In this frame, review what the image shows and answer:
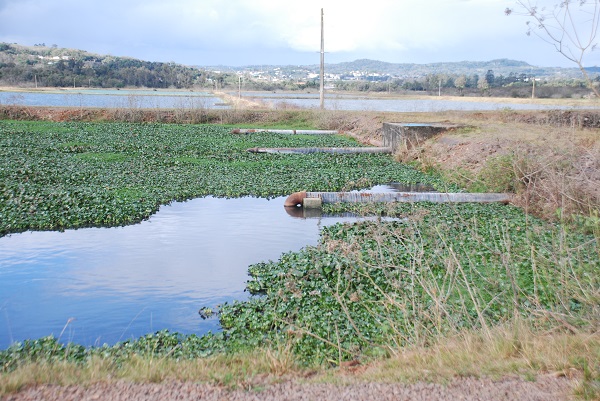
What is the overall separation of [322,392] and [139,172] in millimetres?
14093

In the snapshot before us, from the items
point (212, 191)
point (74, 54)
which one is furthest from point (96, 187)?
point (74, 54)

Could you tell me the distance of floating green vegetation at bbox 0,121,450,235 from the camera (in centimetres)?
1266

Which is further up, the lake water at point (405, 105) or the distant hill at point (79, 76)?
the distant hill at point (79, 76)

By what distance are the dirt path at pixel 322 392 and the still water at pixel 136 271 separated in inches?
75.2

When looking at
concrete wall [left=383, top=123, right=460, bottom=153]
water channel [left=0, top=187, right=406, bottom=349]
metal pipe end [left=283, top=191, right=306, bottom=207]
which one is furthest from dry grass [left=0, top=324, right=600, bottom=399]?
concrete wall [left=383, top=123, right=460, bottom=153]

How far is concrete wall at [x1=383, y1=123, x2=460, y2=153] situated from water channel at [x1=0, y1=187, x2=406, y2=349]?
986 centimetres

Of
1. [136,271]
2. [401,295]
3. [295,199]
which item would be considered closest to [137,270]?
[136,271]

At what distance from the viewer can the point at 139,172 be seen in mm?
17453

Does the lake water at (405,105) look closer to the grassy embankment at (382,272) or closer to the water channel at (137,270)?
the grassy embankment at (382,272)

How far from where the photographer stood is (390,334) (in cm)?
653

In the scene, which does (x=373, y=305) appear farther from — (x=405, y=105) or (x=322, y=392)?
(x=405, y=105)

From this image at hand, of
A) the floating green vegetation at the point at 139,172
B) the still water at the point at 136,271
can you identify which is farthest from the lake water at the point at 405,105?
the still water at the point at 136,271

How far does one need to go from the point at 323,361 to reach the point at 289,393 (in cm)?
154

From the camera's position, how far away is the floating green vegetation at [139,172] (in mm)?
12664
